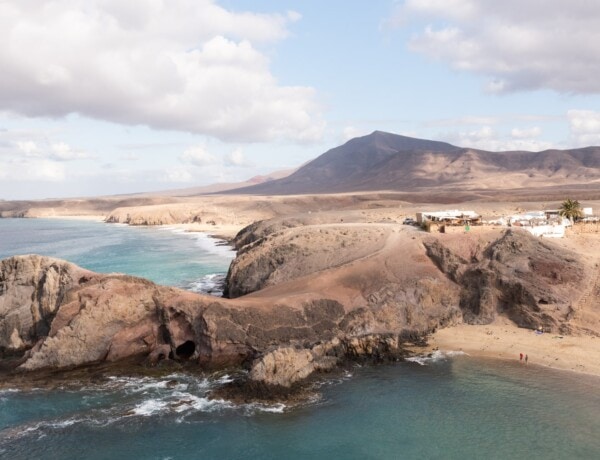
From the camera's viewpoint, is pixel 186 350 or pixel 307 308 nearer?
pixel 186 350

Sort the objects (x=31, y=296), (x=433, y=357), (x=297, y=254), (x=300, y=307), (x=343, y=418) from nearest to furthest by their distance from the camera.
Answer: (x=343, y=418)
(x=433, y=357)
(x=300, y=307)
(x=31, y=296)
(x=297, y=254)

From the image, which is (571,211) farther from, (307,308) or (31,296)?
(31,296)

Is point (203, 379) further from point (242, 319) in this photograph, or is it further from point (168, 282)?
point (168, 282)

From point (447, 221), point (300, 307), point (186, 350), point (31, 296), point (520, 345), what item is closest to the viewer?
point (520, 345)

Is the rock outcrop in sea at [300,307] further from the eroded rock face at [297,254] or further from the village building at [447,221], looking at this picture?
the village building at [447,221]

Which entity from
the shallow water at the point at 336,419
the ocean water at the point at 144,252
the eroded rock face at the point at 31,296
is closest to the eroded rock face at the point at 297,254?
the ocean water at the point at 144,252

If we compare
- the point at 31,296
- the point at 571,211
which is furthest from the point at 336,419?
the point at 571,211

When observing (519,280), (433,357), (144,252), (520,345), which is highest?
(519,280)

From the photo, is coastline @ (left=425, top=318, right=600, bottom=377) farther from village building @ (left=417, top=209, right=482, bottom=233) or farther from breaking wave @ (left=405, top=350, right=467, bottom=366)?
Answer: village building @ (left=417, top=209, right=482, bottom=233)
